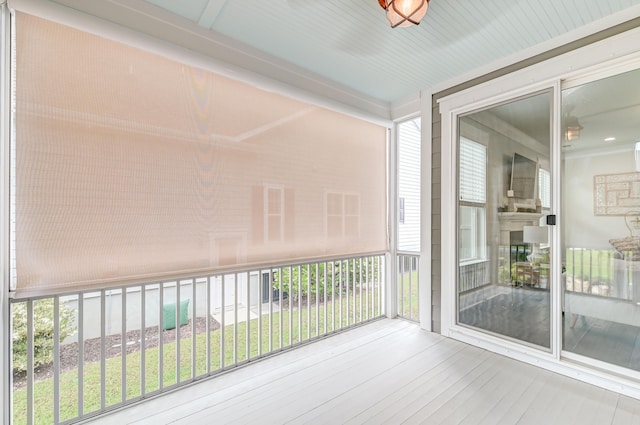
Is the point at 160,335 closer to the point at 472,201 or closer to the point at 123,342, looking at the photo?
the point at 123,342

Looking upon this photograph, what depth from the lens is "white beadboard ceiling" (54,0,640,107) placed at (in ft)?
6.42

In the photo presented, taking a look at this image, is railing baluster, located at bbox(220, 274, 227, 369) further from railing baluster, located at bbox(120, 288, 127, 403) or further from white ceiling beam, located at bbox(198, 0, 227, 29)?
white ceiling beam, located at bbox(198, 0, 227, 29)

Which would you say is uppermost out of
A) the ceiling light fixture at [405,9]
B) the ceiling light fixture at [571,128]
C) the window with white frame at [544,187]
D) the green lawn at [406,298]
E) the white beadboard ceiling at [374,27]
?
the white beadboard ceiling at [374,27]

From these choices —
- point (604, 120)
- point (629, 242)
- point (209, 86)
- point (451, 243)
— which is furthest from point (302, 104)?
point (629, 242)

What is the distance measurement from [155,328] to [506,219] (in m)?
3.52

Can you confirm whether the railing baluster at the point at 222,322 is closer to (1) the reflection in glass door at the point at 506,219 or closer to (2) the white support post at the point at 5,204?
(2) the white support post at the point at 5,204

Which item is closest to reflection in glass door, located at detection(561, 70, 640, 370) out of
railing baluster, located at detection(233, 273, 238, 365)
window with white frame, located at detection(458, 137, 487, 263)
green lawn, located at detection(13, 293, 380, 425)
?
window with white frame, located at detection(458, 137, 487, 263)

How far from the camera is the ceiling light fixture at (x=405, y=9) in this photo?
1.62m

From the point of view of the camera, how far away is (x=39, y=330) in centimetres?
190

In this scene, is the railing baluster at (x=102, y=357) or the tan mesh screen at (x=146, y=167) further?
the railing baluster at (x=102, y=357)

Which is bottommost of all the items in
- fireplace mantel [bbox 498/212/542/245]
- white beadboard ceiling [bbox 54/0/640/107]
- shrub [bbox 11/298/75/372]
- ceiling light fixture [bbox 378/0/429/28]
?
shrub [bbox 11/298/75/372]

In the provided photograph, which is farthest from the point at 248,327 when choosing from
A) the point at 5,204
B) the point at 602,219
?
the point at 602,219

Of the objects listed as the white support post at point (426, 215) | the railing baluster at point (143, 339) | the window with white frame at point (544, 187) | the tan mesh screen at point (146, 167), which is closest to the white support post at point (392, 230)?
the white support post at point (426, 215)

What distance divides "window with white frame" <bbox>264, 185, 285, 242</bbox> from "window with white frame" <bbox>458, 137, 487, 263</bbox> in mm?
1875
